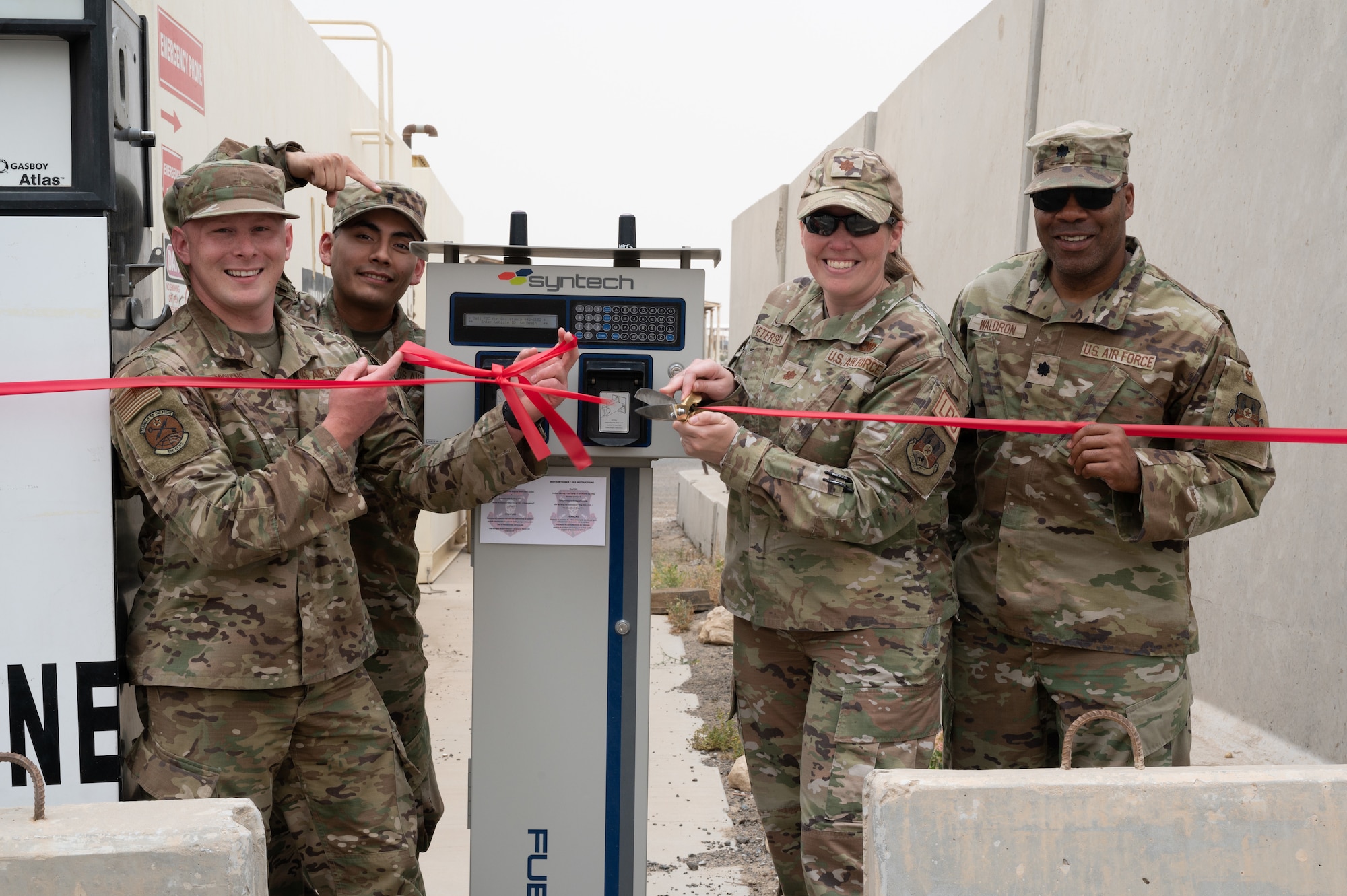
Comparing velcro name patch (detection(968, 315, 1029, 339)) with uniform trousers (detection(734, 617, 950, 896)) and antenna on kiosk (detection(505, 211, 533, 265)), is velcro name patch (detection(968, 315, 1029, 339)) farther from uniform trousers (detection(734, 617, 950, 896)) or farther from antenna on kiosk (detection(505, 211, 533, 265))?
antenna on kiosk (detection(505, 211, 533, 265))

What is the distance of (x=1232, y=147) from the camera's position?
3.64 m

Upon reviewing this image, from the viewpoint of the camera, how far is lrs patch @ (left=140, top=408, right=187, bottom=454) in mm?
2041

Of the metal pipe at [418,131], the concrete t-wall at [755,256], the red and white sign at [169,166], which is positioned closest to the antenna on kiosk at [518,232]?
the red and white sign at [169,166]

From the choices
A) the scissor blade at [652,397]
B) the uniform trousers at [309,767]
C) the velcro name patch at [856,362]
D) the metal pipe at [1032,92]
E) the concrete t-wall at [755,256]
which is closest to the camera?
the uniform trousers at [309,767]

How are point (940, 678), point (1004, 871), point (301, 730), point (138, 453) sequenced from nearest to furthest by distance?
point (1004, 871) < point (138, 453) < point (301, 730) < point (940, 678)

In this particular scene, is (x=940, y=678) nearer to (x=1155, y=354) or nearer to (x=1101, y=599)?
(x=1101, y=599)

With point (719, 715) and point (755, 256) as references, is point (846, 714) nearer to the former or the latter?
point (719, 715)

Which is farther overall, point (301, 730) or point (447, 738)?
point (447, 738)

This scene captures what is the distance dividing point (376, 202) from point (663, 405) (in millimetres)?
1041

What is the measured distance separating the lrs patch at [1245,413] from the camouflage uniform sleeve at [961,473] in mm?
546

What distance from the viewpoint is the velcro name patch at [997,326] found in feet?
8.07

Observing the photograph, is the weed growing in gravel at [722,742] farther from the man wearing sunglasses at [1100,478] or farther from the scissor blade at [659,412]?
the scissor blade at [659,412]

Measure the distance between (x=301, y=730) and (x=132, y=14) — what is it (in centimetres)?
158

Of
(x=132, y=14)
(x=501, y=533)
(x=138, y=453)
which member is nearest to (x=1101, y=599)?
(x=501, y=533)
